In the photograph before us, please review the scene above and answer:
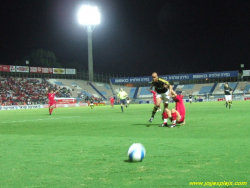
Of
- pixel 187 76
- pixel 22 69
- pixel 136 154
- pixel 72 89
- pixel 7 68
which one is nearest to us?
pixel 136 154

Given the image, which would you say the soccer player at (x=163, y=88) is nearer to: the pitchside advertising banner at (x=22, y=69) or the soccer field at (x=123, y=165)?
the soccer field at (x=123, y=165)

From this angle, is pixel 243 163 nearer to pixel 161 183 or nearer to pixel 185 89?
pixel 161 183

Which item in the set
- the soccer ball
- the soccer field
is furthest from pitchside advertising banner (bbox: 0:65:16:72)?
the soccer ball

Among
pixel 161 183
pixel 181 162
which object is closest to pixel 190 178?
pixel 161 183

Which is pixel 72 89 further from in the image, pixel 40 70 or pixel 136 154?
pixel 136 154

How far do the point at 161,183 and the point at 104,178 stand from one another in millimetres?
867

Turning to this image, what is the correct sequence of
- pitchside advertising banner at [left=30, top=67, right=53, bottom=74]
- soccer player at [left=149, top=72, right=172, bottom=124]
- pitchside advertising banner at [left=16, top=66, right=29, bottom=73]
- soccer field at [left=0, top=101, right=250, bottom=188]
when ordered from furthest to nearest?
1. pitchside advertising banner at [left=30, top=67, right=53, bottom=74]
2. pitchside advertising banner at [left=16, top=66, right=29, bottom=73]
3. soccer player at [left=149, top=72, right=172, bottom=124]
4. soccer field at [left=0, top=101, right=250, bottom=188]

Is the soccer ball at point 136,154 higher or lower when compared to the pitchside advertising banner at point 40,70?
lower

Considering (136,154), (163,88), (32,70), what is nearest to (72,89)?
(32,70)

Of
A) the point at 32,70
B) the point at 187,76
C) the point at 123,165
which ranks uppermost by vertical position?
the point at 32,70

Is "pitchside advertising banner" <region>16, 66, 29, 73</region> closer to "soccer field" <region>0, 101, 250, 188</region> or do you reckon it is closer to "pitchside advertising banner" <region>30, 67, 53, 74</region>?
"pitchside advertising banner" <region>30, 67, 53, 74</region>

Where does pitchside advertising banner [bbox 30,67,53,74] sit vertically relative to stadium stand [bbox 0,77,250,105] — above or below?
above

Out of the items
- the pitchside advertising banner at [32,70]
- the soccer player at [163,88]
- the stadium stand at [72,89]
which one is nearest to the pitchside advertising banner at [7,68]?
the pitchside advertising banner at [32,70]

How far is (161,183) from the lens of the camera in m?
4.18
